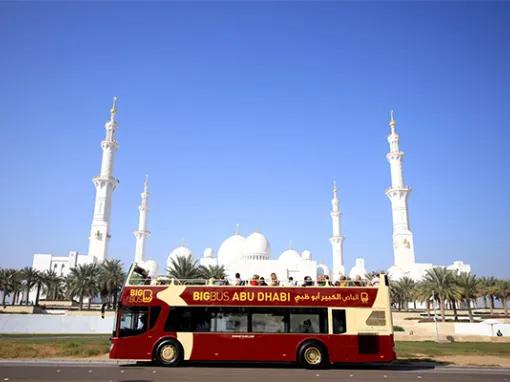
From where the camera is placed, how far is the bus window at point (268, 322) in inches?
569

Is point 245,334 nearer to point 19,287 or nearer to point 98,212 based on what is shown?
point 19,287

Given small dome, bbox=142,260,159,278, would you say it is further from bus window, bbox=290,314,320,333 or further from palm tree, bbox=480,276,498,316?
bus window, bbox=290,314,320,333

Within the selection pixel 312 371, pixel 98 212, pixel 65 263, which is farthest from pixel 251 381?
pixel 65 263

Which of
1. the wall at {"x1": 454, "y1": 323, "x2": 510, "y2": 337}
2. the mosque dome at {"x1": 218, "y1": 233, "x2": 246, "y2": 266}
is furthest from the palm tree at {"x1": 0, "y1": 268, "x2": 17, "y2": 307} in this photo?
the wall at {"x1": 454, "y1": 323, "x2": 510, "y2": 337}

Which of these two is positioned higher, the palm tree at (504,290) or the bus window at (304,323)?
the palm tree at (504,290)

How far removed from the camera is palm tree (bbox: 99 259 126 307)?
148 feet

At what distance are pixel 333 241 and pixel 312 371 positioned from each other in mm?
61233

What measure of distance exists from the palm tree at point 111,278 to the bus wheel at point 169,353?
33.3 m

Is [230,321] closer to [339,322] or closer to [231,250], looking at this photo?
[339,322]

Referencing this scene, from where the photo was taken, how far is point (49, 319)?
113ft

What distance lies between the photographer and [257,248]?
229 feet

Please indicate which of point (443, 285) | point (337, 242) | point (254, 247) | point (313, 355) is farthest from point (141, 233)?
point (313, 355)

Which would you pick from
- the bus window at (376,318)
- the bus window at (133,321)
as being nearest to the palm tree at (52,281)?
the bus window at (133,321)

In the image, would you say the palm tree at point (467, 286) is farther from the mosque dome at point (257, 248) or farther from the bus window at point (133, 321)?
the bus window at point (133, 321)
